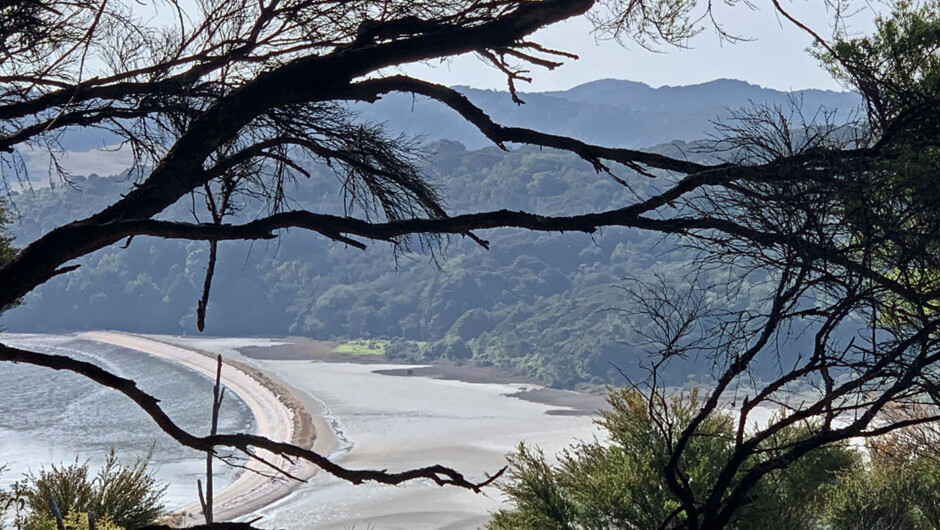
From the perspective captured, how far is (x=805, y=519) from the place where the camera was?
27.4 ft

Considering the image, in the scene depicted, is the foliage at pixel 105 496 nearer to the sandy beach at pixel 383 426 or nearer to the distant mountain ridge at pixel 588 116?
the sandy beach at pixel 383 426

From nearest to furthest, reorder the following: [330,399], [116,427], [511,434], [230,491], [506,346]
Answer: [230,491]
[511,434]
[116,427]
[330,399]
[506,346]

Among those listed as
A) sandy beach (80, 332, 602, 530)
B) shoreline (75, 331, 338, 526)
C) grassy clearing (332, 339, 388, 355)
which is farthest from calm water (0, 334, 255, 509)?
grassy clearing (332, 339, 388, 355)

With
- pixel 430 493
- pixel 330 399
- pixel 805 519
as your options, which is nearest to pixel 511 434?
pixel 430 493

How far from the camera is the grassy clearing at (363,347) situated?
4291 centimetres

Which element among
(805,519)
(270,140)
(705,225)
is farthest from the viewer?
(805,519)

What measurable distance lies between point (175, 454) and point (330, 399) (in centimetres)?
708

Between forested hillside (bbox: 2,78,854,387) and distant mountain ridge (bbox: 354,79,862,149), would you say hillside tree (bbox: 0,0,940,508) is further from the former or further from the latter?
distant mountain ridge (bbox: 354,79,862,149)

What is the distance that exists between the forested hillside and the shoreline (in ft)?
35.1

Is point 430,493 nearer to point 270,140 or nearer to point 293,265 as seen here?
point 270,140

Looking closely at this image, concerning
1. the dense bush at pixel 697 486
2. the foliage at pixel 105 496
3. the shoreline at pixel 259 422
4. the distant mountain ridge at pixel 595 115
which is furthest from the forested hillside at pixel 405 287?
the distant mountain ridge at pixel 595 115

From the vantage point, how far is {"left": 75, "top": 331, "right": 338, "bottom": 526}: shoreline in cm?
1516

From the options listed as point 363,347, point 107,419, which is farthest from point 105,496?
point 363,347

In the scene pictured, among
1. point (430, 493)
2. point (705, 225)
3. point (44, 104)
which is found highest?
point (44, 104)
